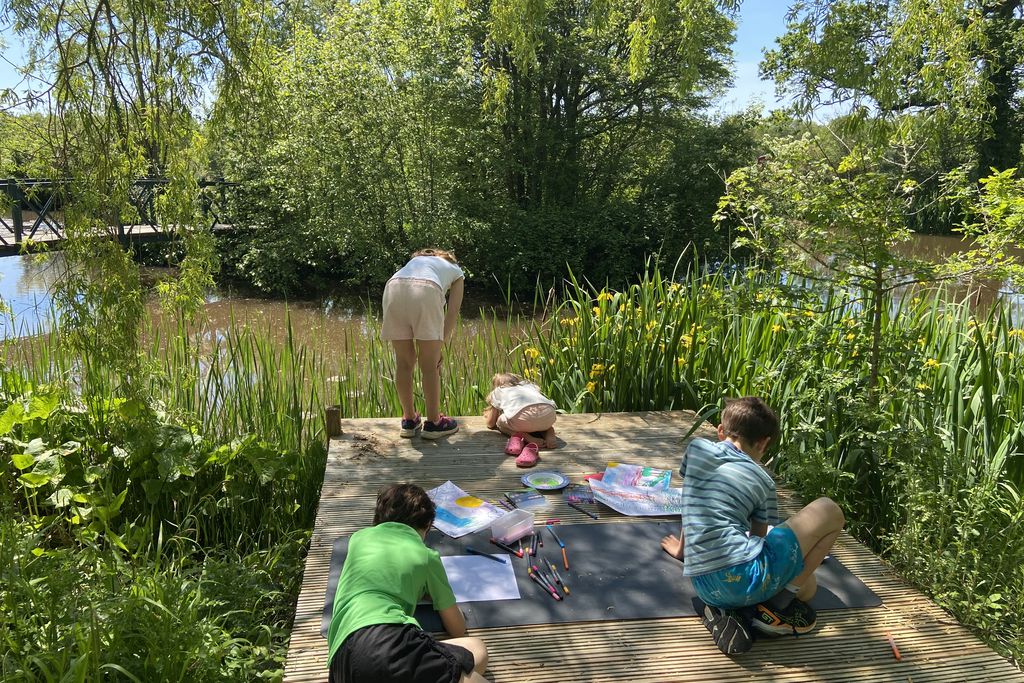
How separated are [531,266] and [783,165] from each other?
10.7 metres

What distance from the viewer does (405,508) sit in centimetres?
214

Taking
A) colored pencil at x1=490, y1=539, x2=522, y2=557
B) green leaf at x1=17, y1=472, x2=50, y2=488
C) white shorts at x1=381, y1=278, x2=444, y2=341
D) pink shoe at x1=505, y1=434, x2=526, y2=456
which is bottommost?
colored pencil at x1=490, y1=539, x2=522, y2=557

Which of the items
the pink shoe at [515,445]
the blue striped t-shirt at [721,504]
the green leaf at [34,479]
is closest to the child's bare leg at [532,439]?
the pink shoe at [515,445]

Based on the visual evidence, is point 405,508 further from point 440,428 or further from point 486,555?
point 440,428

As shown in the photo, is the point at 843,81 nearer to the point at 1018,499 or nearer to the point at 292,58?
the point at 1018,499

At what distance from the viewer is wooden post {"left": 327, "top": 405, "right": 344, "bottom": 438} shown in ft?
12.3

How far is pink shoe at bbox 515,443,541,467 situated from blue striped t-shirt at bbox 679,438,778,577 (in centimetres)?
122

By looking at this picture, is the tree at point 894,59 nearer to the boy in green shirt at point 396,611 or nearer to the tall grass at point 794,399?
the tall grass at point 794,399

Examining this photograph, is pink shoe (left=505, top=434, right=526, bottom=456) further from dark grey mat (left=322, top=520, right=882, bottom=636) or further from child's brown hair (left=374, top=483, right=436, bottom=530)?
child's brown hair (left=374, top=483, right=436, bottom=530)

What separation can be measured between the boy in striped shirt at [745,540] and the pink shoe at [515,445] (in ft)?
4.58

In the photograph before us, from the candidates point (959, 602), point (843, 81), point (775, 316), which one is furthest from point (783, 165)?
point (959, 602)

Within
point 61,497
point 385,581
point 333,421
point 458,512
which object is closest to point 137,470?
point 61,497

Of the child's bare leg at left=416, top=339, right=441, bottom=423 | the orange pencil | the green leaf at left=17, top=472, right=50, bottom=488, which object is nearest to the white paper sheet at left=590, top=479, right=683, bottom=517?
the orange pencil

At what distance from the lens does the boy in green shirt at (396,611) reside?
5.64 ft
